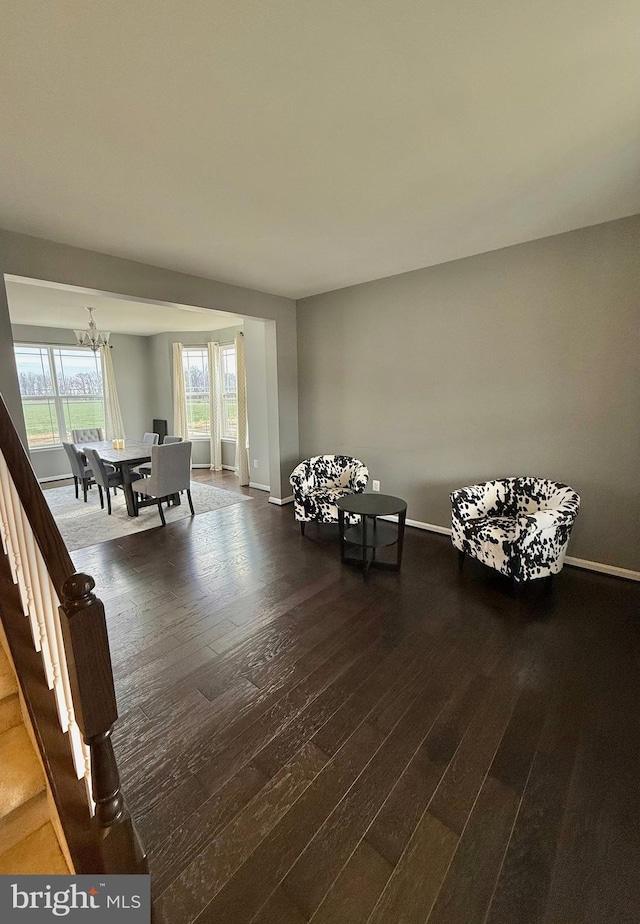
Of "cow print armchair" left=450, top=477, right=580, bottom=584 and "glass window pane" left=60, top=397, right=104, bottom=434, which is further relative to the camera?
"glass window pane" left=60, top=397, right=104, bottom=434

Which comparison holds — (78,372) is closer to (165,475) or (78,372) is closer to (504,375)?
(165,475)

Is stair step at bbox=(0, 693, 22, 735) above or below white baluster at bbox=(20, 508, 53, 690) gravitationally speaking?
below

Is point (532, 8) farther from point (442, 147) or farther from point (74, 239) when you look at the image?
point (74, 239)

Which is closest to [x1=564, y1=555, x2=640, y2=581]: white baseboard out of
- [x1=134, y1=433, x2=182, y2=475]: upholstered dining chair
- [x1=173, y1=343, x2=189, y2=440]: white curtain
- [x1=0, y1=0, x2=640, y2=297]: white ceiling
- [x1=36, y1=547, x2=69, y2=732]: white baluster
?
[x1=0, y1=0, x2=640, y2=297]: white ceiling

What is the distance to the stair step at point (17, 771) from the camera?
105 cm

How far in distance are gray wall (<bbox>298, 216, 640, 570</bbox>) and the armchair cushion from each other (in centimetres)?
38

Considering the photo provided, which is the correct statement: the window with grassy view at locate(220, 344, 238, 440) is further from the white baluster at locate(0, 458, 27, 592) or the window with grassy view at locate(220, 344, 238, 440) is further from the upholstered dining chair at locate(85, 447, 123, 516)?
the white baluster at locate(0, 458, 27, 592)

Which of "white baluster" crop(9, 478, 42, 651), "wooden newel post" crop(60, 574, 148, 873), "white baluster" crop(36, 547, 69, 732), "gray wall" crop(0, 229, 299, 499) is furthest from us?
"gray wall" crop(0, 229, 299, 499)

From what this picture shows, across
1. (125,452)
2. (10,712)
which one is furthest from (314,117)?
(125,452)

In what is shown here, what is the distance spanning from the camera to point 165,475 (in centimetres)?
443

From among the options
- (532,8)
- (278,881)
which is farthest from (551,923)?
(532,8)

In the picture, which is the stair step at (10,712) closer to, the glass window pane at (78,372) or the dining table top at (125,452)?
the dining table top at (125,452)

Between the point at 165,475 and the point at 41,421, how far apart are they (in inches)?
157

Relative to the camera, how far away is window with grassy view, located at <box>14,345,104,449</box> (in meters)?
6.50
